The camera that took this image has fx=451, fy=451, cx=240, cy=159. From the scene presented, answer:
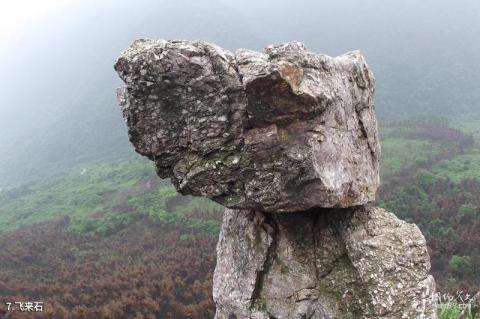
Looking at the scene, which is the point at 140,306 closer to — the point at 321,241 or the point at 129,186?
the point at 321,241

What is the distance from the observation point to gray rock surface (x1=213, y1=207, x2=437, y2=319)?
721 cm

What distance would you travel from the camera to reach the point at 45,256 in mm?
26281

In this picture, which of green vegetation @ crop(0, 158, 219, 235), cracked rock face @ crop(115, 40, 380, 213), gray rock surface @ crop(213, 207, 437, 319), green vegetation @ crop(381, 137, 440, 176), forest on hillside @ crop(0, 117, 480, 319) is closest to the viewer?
cracked rock face @ crop(115, 40, 380, 213)

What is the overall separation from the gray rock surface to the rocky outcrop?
0.7 inches

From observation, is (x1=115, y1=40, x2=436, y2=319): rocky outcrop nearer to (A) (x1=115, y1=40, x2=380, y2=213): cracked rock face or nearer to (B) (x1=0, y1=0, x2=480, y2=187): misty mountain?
(A) (x1=115, y1=40, x2=380, y2=213): cracked rock face

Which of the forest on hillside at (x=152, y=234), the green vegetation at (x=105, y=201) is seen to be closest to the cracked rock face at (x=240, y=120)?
the forest on hillside at (x=152, y=234)

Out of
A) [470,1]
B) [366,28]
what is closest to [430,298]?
[366,28]

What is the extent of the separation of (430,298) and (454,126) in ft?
182

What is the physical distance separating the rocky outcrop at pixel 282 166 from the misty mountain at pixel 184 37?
203 feet

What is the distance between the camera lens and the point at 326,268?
779 cm

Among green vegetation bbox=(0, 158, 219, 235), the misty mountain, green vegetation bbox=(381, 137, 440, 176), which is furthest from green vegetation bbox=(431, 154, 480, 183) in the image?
the misty mountain

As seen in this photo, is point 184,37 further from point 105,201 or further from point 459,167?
point 459,167

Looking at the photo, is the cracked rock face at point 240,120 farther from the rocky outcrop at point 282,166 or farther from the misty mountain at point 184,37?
the misty mountain at point 184,37

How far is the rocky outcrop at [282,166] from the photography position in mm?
6566
